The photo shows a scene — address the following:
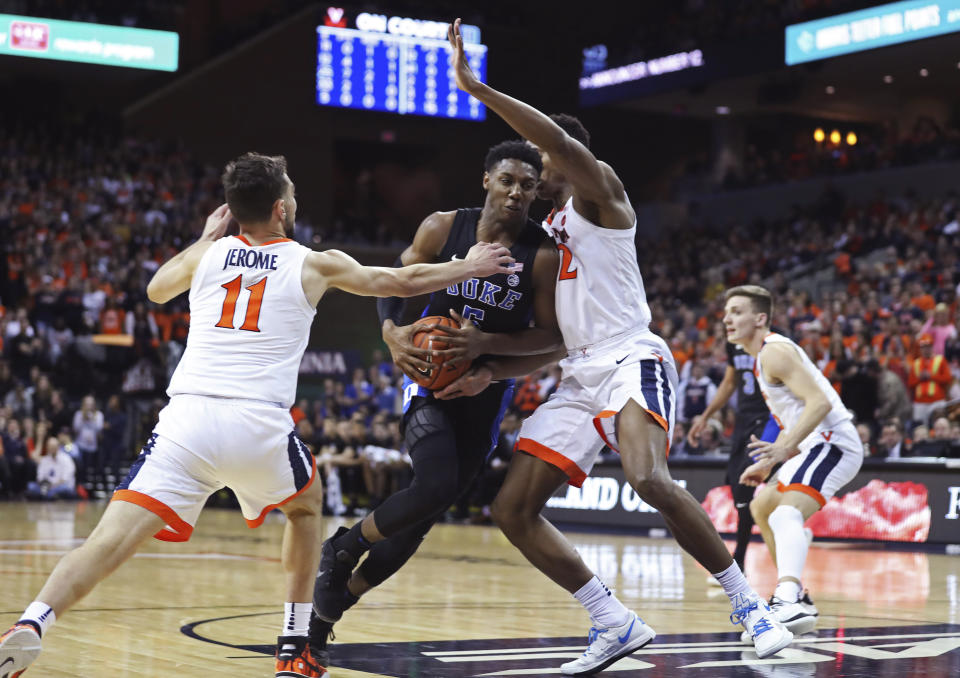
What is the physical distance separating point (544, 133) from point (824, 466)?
284 cm

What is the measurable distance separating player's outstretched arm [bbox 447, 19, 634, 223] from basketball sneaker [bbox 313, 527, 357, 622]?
1788 millimetres

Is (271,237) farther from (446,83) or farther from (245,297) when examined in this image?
(446,83)

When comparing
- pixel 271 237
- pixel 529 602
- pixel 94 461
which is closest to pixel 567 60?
pixel 94 461

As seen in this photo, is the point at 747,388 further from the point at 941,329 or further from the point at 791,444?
the point at 941,329

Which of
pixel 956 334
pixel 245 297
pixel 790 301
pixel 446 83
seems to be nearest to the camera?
pixel 245 297

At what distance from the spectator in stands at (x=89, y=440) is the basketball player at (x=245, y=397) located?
14571 mm

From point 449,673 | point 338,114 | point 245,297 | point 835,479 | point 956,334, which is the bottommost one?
point 449,673

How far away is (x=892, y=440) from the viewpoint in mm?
12359

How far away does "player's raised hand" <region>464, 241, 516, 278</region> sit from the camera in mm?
4492

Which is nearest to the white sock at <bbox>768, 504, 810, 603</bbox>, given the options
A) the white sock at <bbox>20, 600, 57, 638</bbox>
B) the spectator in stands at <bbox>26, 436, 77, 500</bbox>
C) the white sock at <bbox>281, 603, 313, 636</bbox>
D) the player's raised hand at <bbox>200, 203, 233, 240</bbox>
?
the white sock at <bbox>281, 603, 313, 636</bbox>

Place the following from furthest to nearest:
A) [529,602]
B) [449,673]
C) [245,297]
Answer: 1. [529,602]
2. [449,673]
3. [245,297]

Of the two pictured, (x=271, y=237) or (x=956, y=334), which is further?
(x=956, y=334)

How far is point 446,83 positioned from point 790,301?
11066mm

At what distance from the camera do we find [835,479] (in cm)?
651
